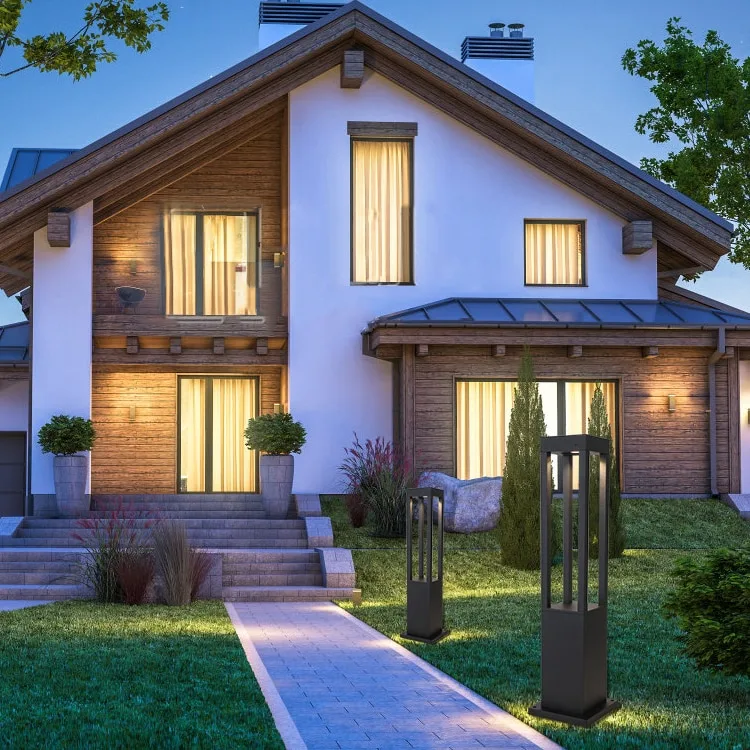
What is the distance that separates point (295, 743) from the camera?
219 inches

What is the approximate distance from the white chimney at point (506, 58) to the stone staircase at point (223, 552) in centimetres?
1223

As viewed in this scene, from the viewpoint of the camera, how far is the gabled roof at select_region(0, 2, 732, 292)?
1741cm

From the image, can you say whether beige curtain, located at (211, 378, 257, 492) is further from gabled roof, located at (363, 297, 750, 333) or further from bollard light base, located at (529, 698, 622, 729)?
bollard light base, located at (529, 698, 622, 729)

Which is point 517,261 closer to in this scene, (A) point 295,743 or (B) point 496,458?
(B) point 496,458

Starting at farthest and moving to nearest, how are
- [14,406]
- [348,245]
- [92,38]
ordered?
[14,406], [348,245], [92,38]

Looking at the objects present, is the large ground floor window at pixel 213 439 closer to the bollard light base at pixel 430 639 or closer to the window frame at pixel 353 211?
the window frame at pixel 353 211

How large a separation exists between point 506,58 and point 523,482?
13.8 metres

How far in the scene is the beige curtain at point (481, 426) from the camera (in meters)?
18.5

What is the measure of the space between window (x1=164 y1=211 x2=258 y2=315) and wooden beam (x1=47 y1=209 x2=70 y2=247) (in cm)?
212

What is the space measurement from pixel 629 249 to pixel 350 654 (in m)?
12.6

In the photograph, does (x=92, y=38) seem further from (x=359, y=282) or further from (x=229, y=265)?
(x=359, y=282)

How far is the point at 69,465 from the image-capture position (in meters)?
16.9

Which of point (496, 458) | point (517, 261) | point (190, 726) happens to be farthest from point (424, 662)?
point (517, 261)

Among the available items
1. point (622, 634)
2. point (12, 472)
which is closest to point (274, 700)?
point (622, 634)
